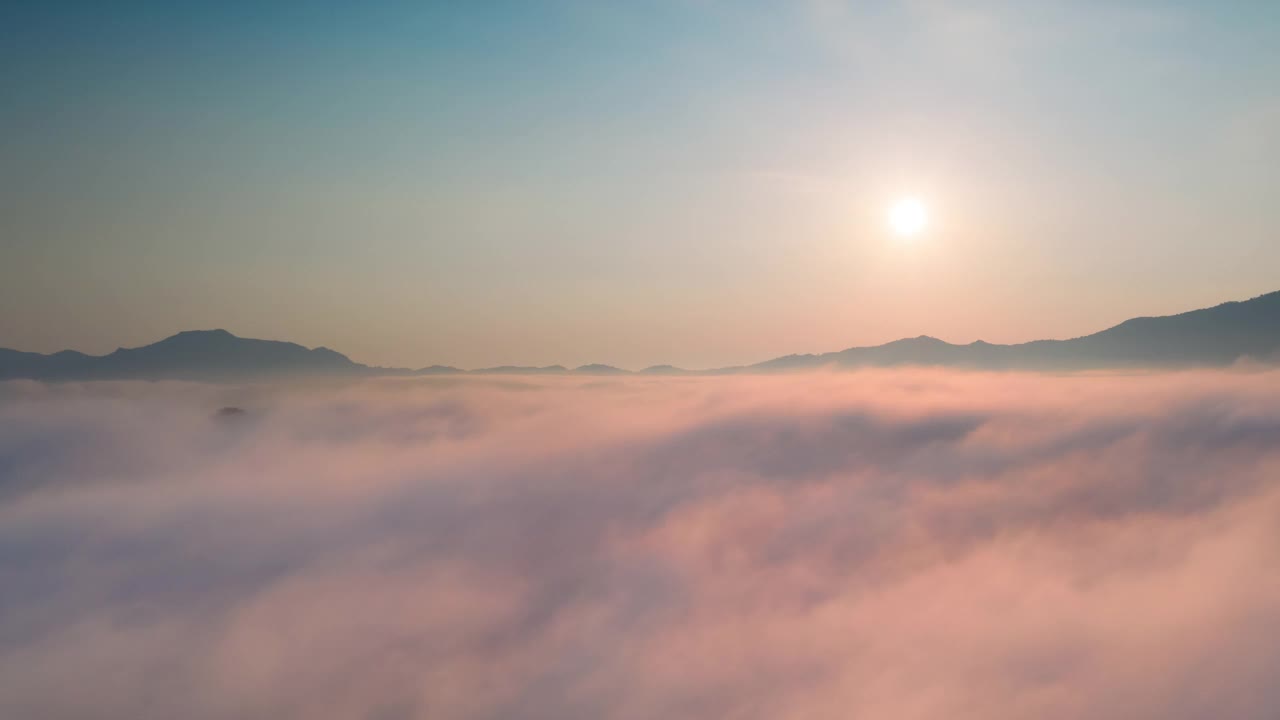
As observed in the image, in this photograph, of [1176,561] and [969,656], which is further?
[1176,561]

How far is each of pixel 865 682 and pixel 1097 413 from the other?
118936 millimetres

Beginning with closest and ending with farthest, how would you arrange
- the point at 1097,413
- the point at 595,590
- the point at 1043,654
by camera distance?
the point at 1043,654 → the point at 595,590 → the point at 1097,413

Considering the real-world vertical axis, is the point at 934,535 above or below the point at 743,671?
above

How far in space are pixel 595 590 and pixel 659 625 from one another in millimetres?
24579

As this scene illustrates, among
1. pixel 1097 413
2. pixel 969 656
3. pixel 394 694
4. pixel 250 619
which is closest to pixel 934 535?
pixel 969 656

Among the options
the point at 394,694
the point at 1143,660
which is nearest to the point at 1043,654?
the point at 1143,660

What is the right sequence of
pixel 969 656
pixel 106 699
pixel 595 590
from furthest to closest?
pixel 595 590 < pixel 969 656 < pixel 106 699

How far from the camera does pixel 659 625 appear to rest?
523ft

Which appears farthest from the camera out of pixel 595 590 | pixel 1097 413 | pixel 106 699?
pixel 1097 413

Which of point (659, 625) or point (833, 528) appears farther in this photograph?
Answer: point (833, 528)

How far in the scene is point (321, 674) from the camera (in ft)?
495

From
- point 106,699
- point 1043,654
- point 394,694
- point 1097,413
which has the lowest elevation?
point 394,694

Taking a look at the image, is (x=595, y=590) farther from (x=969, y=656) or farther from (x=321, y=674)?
(x=969, y=656)

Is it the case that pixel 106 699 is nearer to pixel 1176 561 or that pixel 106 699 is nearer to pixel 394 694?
pixel 394 694
